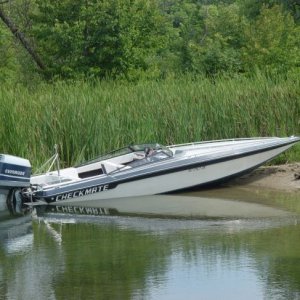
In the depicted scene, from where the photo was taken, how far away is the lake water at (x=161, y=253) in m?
8.58

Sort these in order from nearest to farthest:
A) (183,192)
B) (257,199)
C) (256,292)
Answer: (256,292), (257,199), (183,192)

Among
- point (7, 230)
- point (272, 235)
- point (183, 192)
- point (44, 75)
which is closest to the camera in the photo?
point (272, 235)

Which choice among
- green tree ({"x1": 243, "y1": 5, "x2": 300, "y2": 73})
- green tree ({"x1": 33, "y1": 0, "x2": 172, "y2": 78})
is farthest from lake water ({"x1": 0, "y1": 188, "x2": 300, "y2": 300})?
green tree ({"x1": 243, "y1": 5, "x2": 300, "y2": 73})

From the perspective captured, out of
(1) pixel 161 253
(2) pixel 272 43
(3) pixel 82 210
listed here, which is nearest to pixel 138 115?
(3) pixel 82 210

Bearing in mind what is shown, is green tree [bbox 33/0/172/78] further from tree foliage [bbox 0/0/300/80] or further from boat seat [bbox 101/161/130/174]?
boat seat [bbox 101/161/130/174]

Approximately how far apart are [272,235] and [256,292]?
2.78 m

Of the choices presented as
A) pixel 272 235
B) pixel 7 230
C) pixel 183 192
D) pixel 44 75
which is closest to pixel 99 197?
pixel 183 192

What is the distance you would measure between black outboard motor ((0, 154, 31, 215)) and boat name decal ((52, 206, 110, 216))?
0.59 meters

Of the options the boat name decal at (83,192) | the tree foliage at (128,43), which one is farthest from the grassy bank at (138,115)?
the tree foliage at (128,43)

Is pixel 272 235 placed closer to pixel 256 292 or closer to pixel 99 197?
pixel 256 292

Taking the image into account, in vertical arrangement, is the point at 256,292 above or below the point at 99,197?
below

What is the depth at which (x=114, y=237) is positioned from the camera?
11.3 m

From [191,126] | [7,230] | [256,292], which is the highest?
[191,126]

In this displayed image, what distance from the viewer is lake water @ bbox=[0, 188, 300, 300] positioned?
8578 millimetres
